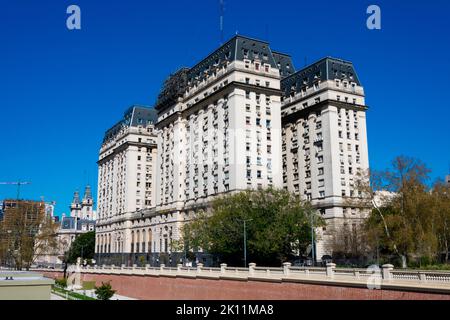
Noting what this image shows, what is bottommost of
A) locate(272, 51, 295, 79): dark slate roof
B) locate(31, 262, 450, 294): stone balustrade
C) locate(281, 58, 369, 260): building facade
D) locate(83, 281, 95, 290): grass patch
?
locate(83, 281, 95, 290): grass patch

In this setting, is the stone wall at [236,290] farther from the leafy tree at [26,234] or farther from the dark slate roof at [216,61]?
the dark slate roof at [216,61]

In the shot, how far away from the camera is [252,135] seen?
284 ft

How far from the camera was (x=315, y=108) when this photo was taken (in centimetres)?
9300

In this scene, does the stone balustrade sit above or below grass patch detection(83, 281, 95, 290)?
above

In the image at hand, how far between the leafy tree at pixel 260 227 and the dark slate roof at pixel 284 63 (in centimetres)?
4727

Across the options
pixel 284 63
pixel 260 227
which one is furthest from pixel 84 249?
pixel 260 227

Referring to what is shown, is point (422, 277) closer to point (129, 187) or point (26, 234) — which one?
point (26, 234)

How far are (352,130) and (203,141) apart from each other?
28690mm

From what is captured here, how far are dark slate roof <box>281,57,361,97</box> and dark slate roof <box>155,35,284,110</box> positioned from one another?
7.14 metres

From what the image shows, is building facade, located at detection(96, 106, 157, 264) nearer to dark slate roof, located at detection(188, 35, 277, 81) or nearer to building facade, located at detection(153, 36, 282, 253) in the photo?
building facade, located at detection(153, 36, 282, 253)

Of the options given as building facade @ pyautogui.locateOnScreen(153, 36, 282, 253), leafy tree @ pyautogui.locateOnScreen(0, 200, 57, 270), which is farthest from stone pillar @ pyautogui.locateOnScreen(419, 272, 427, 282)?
leafy tree @ pyautogui.locateOnScreen(0, 200, 57, 270)

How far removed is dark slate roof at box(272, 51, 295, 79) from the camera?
11069 cm
